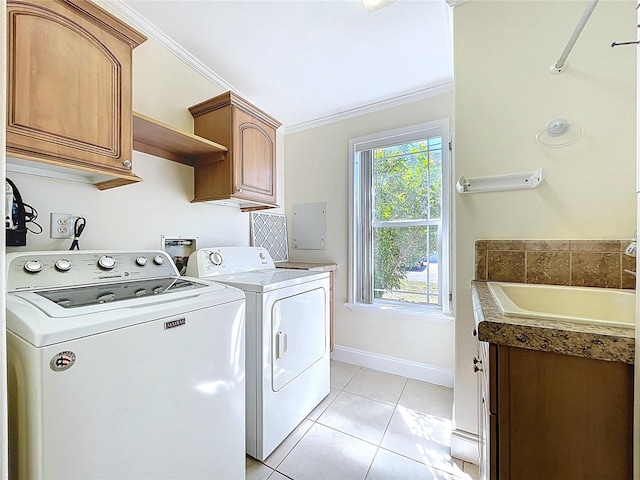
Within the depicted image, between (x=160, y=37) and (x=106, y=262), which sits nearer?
(x=106, y=262)

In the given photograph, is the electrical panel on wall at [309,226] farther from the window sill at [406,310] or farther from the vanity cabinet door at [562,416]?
the vanity cabinet door at [562,416]

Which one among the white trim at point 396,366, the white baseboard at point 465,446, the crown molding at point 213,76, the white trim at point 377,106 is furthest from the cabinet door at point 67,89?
the white trim at point 396,366

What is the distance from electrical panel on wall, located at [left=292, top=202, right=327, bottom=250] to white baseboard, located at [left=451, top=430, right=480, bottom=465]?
179 cm

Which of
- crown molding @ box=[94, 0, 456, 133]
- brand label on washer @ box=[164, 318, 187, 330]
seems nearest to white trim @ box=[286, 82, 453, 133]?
crown molding @ box=[94, 0, 456, 133]

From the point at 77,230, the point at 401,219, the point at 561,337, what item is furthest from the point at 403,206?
the point at 77,230

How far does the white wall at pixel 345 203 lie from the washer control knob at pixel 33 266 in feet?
6.66

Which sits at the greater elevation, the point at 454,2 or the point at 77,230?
the point at 454,2

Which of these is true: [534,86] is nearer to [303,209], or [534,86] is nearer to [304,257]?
[303,209]

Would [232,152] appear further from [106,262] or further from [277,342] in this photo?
[277,342]

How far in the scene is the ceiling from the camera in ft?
4.89

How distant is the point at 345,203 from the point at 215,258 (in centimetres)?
136

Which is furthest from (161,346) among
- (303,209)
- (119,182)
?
(303,209)

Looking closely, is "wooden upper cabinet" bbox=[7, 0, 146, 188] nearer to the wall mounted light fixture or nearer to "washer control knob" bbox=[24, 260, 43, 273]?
"washer control knob" bbox=[24, 260, 43, 273]

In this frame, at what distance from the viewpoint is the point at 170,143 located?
1.64 metres
